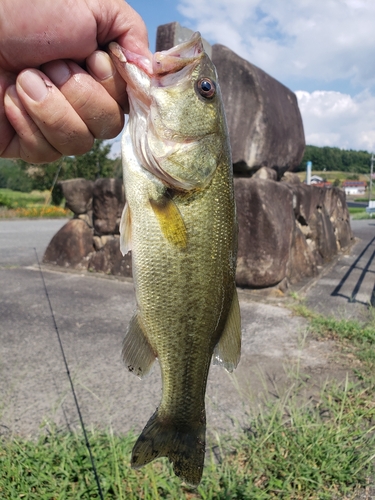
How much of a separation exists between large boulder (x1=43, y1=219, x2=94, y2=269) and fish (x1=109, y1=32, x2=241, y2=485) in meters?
6.78

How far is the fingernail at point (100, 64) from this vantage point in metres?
1.66

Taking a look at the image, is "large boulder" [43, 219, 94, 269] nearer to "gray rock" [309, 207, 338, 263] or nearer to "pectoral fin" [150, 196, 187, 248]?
"gray rock" [309, 207, 338, 263]

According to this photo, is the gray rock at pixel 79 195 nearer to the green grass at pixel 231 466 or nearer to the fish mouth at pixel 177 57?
the green grass at pixel 231 466

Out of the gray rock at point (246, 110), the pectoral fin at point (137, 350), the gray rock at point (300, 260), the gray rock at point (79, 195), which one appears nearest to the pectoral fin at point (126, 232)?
the pectoral fin at point (137, 350)

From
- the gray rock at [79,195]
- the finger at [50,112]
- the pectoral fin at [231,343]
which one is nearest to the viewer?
the finger at [50,112]

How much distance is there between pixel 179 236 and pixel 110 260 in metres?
6.48

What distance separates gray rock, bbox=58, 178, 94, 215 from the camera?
27.8 ft

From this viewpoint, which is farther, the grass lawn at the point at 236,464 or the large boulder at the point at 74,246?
the large boulder at the point at 74,246

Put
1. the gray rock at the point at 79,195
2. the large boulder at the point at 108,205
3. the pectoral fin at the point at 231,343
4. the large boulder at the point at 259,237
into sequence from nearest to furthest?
the pectoral fin at the point at 231,343 → the large boulder at the point at 259,237 → the large boulder at the point at 108,205 → the gray rock at the point at 79,195

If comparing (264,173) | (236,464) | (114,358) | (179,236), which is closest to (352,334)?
(114,358)

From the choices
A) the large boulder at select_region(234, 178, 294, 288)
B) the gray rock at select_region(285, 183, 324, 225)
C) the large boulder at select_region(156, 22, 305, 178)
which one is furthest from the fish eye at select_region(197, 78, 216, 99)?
the gray rock at select_region(285, 183, 324, 225)

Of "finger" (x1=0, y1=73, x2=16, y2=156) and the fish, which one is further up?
"finger" (x1=0, y1=73, x2=16, y2=156)

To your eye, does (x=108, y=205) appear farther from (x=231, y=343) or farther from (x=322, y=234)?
(x=231, y=343)

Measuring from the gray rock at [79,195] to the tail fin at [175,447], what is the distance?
7.11m
